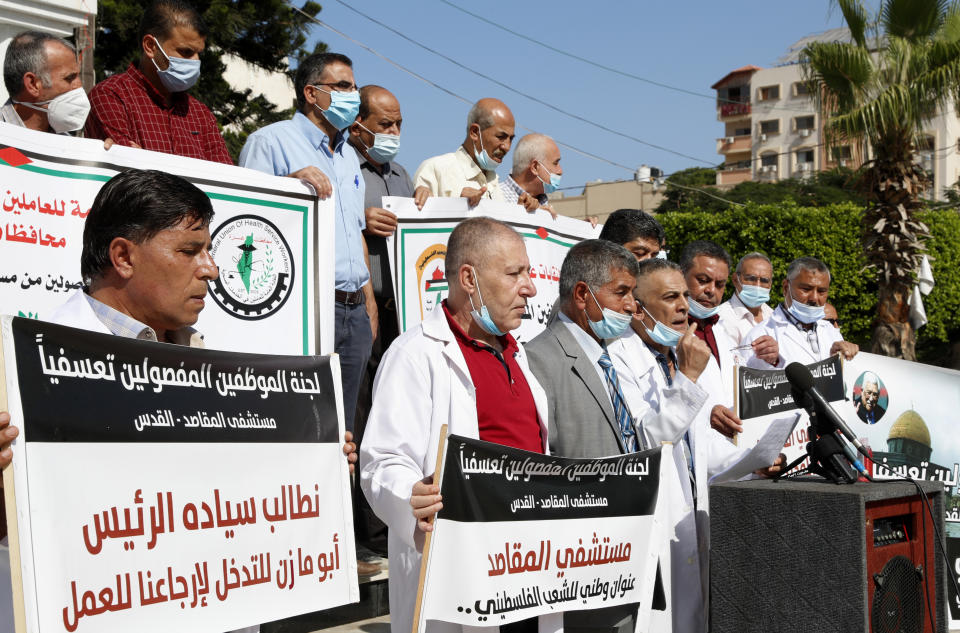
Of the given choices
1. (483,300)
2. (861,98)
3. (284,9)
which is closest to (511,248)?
(483,300)

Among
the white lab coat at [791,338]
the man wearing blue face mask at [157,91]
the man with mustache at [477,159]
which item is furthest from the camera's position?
the white lab coat at [791,338]

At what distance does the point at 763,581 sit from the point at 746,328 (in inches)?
147

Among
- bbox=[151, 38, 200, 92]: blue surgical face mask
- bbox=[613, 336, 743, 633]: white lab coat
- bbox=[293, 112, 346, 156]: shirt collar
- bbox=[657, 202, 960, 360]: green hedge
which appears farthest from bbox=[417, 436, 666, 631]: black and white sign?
bbox=[657, 202, 960, 360]: green hedge

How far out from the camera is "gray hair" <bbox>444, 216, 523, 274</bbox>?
371cm

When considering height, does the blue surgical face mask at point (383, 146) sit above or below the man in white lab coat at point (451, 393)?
A: above

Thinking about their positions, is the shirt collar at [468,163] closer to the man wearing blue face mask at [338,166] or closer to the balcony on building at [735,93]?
the man wearing blue face mask at [338,166]

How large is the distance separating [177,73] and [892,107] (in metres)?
12.0

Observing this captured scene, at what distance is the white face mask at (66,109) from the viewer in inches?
170

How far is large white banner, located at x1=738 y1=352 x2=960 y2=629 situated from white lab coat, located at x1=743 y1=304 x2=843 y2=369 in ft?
1.02

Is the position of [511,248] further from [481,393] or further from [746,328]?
[746,328]

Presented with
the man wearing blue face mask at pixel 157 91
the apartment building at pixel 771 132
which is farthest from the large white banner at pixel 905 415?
the apartment building at pixel 771 132

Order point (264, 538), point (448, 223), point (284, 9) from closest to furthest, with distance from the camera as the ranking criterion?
1. point (264, 538)
2. point (448, 223)
3. point (284, 9)

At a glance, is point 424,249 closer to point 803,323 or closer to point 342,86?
point 342,86

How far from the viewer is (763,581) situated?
369cm
